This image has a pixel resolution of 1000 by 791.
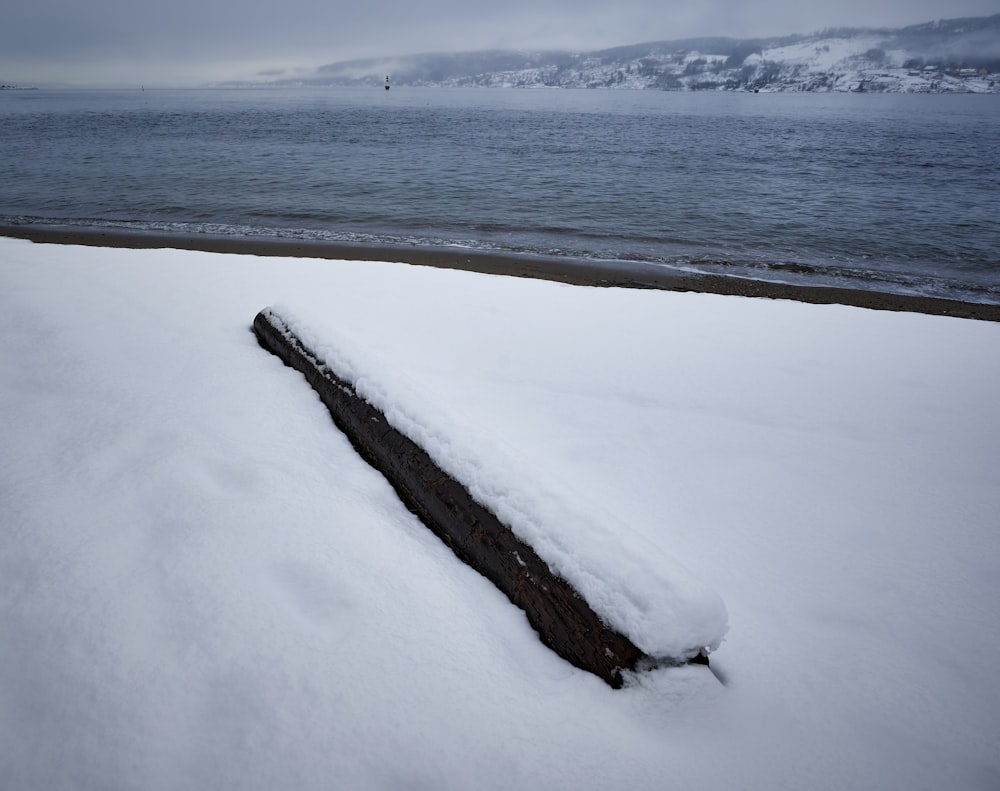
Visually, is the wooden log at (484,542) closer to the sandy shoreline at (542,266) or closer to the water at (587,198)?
the sandy shoreline at (542,266)

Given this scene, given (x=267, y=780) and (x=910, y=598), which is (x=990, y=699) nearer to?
(x=910, y=598)

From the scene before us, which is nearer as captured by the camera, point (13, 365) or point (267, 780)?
point (267, 780)

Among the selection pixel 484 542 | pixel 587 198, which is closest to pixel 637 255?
pixel 587 198

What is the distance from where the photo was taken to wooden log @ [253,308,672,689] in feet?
5.02

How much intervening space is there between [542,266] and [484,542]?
315 inches

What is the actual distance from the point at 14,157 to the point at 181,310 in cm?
2694

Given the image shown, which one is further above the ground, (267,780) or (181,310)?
(181,310)

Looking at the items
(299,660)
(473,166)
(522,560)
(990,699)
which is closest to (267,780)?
(299,660)

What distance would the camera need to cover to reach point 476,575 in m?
1.91

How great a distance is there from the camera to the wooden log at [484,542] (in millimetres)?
1530

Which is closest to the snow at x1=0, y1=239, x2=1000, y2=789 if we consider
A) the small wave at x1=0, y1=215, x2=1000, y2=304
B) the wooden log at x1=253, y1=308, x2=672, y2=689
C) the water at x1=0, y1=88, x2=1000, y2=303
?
the wooden log at x1=253, y1=308, x2=672, y2=689

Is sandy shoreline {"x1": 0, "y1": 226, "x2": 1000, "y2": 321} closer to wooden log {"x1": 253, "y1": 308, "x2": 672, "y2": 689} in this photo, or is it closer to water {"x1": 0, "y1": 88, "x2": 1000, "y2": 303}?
water {"x1": 0, "y1": 88, "x2": 1000, "y2": 303}

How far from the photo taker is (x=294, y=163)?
21.0m

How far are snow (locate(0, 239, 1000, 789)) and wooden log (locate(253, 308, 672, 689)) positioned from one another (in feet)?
0.21
